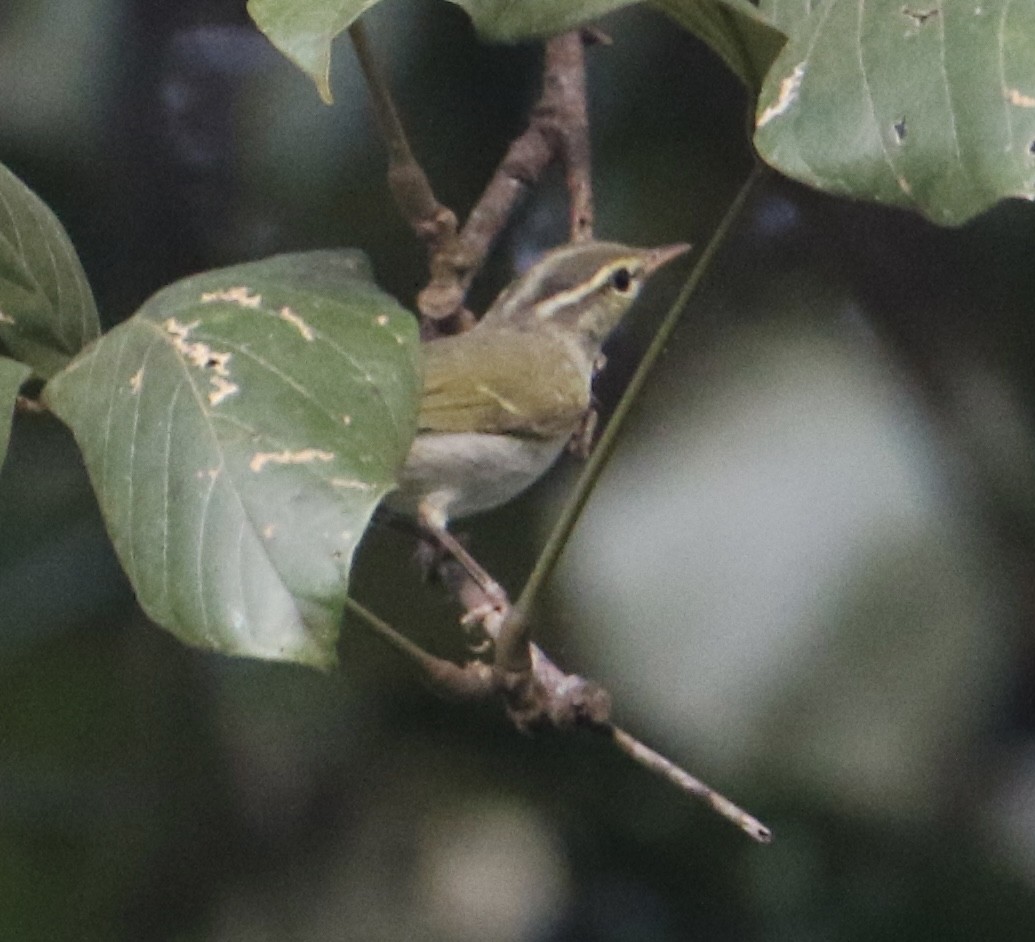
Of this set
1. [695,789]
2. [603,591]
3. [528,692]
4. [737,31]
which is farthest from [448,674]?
[603,591]

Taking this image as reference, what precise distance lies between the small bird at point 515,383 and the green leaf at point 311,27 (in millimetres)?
451

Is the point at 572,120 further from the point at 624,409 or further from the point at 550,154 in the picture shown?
the point at 624,409

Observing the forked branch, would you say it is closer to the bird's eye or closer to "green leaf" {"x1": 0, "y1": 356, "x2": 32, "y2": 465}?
the bird's eye

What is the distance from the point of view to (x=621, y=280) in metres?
1.26

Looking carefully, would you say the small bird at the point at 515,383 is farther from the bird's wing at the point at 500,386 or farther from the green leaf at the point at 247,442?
the green leaf at the point at 247,442

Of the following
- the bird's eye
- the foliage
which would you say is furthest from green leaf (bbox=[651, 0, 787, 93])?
the bird's eye

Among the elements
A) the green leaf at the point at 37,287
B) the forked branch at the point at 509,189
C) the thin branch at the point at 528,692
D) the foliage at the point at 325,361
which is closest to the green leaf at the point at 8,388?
the foliage at the point at 325,361

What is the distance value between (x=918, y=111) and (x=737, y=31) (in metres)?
0.13

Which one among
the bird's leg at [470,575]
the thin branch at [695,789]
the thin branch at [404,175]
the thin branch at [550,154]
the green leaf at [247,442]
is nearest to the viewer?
the green leaf at [247,442]

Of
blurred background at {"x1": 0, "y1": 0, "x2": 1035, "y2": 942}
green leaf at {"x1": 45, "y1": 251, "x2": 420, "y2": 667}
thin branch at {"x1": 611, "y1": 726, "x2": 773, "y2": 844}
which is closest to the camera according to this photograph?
green leaf at {"x1": 45, "y1": 251, "x2": 420, "y2": 667}

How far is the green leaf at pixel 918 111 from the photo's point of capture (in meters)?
0.69

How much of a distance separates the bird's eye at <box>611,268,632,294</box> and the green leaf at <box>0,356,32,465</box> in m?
0.58

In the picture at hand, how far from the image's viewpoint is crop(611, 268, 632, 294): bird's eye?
1252mm

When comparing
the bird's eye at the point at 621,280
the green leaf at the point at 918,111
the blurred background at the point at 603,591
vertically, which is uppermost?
the green leaf at the point at 918,111
